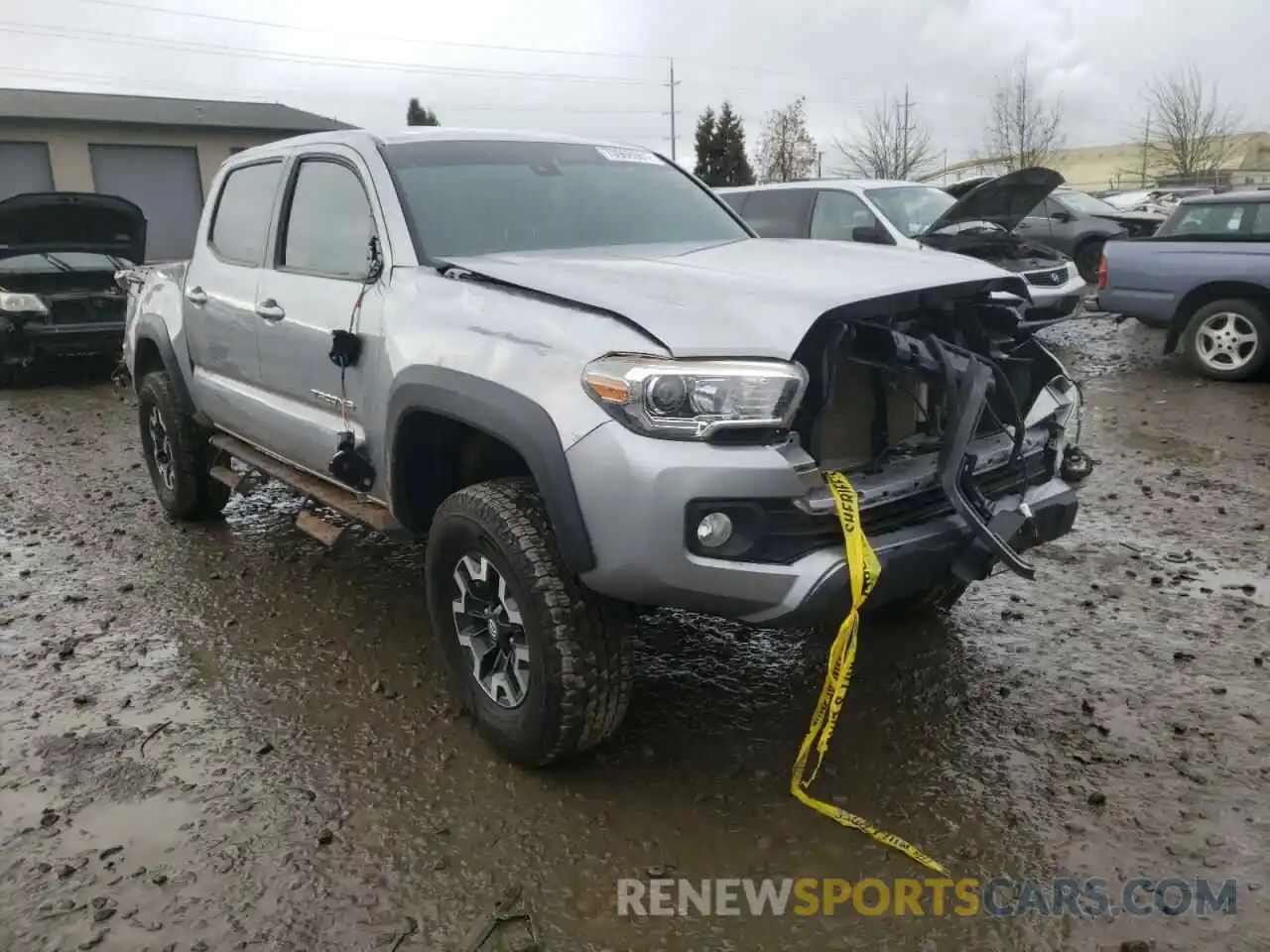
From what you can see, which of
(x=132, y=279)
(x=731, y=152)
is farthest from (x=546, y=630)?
(x=731, y=152)

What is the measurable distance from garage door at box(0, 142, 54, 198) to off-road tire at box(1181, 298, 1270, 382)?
25.4 meters

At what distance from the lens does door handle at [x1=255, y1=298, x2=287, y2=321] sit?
4.17 metres

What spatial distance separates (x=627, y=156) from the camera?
4594 mm

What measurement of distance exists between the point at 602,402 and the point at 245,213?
2.96 metres

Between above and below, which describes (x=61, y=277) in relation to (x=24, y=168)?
below

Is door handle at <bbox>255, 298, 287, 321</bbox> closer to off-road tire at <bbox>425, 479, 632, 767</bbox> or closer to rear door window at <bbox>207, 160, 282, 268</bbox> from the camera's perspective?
rear door window at <bbox>207, 160, 282, 268</bbox>

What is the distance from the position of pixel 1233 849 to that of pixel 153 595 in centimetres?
437

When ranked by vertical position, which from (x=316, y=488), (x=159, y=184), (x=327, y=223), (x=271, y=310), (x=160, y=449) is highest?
(x=159, y=184)

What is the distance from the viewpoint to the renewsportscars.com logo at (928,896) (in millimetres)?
2582

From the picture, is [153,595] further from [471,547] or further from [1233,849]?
[1233,849]

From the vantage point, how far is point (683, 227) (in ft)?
13.9

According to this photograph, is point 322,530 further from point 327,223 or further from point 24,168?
point 24,168

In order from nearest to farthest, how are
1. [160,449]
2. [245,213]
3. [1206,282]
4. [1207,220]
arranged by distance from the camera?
[245,213], [160,449], [1206,282], [1207,220]

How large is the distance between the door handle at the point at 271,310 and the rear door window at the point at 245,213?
0.38 metres
